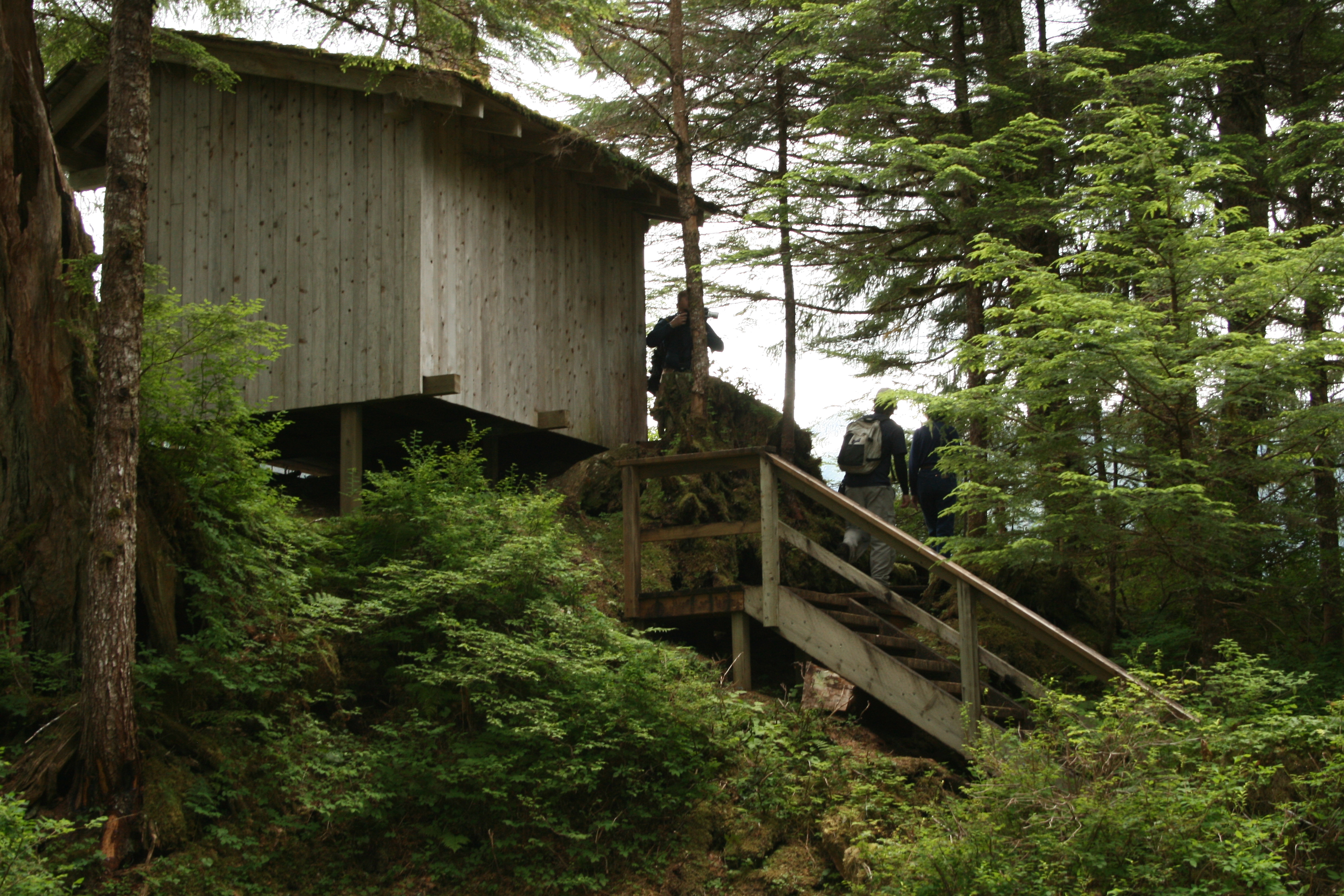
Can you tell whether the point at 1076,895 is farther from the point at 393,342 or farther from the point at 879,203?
the point at 879,203

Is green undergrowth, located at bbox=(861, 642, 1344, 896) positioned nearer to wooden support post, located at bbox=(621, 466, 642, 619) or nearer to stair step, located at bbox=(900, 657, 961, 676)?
stair step, located at bbox=(900, 657, 961, 676)

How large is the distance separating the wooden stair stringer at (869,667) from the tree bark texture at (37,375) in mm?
4862

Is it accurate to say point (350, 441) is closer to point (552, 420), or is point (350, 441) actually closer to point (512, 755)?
point (552, 420)

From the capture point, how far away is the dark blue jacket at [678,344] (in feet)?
44.2

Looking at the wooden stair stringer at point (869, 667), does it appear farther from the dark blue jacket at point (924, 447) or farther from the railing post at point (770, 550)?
the dark blue jacket at point (924, 447)

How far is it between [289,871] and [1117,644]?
715 centimetres

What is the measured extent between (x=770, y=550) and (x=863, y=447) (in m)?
2.94

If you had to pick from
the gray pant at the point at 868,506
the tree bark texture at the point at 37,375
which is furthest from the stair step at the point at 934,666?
the tree bark texture at the point at 37,375

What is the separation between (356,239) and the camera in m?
11.3

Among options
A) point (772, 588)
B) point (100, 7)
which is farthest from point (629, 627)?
point (100, 7)

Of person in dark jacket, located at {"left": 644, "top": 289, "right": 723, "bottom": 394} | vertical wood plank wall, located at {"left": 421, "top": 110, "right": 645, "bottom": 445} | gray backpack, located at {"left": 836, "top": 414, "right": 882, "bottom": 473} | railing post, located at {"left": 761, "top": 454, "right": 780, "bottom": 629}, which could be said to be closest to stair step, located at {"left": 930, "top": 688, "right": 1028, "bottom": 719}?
railing post, located at {"left": 761, "top": 454, "right": 780, "bottom": 629}

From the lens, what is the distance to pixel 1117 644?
31.3 ft

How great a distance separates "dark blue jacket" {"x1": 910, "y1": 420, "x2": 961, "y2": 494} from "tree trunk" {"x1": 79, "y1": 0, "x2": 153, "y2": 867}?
7394mm

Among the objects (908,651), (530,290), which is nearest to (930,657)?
(908,651)
